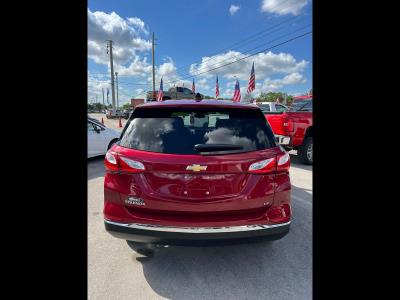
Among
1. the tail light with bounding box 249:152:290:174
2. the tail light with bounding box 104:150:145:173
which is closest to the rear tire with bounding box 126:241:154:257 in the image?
the tail light with bounding box 104:150:145:173

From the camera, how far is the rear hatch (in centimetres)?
A: 193

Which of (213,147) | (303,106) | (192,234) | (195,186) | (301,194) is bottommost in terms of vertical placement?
(301,194)

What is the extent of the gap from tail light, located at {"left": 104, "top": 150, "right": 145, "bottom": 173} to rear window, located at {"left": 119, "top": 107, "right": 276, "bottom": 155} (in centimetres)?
14

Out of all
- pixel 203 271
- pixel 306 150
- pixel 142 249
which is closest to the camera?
pixel 203 271

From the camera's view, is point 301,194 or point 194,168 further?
point 301,194

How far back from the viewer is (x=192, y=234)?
1.93 m

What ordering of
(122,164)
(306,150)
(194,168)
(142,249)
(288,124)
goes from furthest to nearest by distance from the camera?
(306,150)
(288,124)
(142,249)
(122,164)
(194,168)

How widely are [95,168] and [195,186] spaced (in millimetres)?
5584

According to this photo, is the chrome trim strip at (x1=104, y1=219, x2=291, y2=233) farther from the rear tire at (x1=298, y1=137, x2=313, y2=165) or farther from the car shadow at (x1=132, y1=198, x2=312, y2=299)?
the rear tire at (x1=298, y1=137, x2=313, y2=165)

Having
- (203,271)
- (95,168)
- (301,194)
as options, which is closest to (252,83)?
(95,168)

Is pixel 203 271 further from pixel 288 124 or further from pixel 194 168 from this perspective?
pixel 288 124
